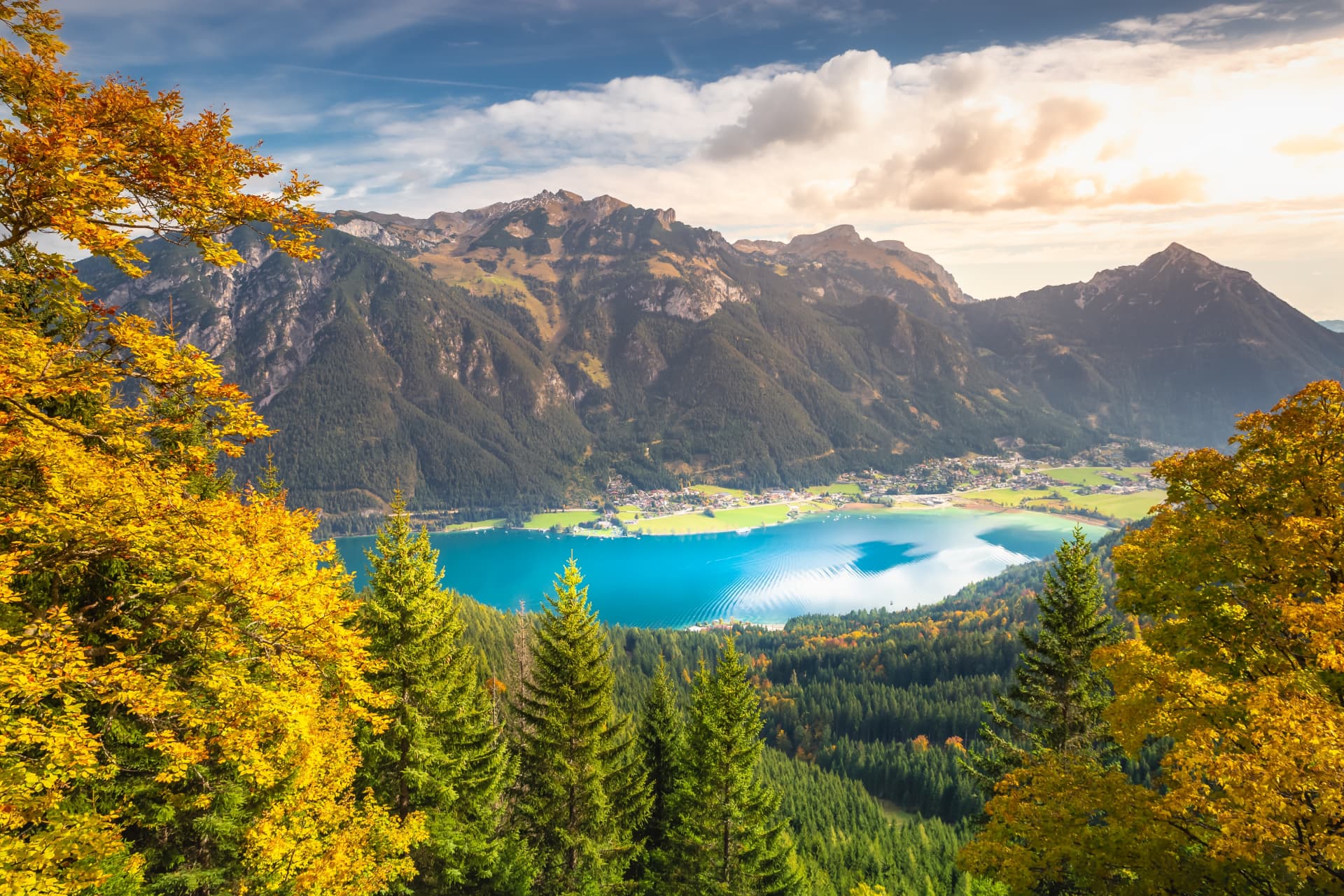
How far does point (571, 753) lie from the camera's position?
68.5 ft

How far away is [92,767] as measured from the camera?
918 cm

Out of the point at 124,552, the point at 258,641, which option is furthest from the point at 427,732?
the point at 124,552

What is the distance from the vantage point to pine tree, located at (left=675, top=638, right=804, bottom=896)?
71.8ft

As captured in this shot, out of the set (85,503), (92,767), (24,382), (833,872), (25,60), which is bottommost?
(833,872)

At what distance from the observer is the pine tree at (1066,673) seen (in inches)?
804

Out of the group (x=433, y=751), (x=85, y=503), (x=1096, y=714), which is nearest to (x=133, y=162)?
(x=85, y=503)

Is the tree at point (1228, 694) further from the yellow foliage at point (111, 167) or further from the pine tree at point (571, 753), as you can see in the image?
the yellow foliage at point (111, 167)

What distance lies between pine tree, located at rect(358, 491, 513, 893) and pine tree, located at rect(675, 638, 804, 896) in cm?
722

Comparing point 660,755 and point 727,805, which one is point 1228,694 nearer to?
point 727,805

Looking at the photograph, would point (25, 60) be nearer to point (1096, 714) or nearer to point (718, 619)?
point (1096, 714)

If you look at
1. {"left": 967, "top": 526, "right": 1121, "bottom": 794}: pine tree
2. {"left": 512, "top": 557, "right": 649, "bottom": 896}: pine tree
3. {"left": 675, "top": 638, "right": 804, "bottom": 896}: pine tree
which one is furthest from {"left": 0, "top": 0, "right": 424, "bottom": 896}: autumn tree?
{"left": 967, "top": 526, "right": 1121, "bottom": 794}: pine tree

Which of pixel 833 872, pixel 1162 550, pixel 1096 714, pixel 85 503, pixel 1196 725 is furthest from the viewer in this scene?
pixel 833 872

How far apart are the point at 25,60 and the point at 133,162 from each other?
1.95 m

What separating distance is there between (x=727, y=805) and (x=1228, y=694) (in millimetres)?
16554
